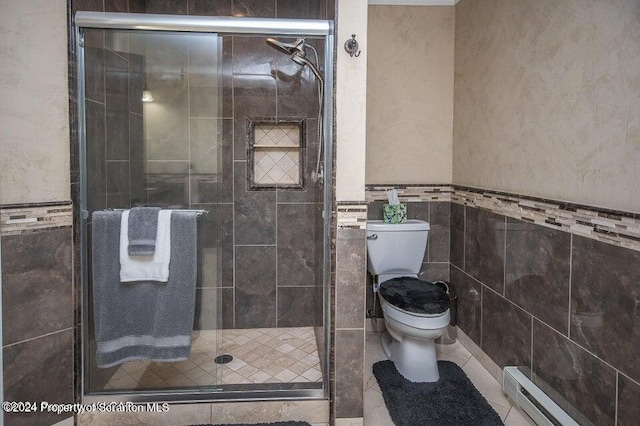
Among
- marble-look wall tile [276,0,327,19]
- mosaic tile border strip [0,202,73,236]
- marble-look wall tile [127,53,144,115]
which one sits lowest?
mosaic tile border strip [0,202,73,236]

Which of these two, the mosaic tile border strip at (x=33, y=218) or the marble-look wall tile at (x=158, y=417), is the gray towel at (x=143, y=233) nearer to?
the mosaic tile border strip at (x=33, y=218)

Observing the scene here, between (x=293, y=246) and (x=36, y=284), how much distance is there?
1.58 metres

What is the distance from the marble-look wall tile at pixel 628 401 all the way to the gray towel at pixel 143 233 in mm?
2005

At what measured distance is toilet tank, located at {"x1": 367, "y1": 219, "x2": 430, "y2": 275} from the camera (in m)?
2.62

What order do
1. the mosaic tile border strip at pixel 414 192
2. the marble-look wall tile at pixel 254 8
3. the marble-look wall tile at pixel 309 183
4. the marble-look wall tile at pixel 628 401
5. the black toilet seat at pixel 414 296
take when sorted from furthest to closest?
the mosaic tile border strip at pixel 414 192
the marble-look wall tile at pixel 254 8
the marble-look wall tile at pixel 309 183
the black toilet seat at pixel 414 296
the marble-look wall tile at pixel 628 401

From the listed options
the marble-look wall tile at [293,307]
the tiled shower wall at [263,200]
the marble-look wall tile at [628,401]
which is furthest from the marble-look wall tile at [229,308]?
the marble-look wall tile at [628,401]

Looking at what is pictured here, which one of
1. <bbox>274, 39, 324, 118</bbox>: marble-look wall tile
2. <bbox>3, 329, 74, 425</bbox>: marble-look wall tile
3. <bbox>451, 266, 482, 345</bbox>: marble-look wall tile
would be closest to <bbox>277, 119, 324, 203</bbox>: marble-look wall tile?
<bbox>274, 39, 324, 118</bbox>: marble-look wall tile

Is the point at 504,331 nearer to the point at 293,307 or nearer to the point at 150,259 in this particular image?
the point at 293,307

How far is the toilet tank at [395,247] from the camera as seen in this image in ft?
8.61

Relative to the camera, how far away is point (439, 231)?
118 inches

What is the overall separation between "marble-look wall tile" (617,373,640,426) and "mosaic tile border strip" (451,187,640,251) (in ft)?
1.66

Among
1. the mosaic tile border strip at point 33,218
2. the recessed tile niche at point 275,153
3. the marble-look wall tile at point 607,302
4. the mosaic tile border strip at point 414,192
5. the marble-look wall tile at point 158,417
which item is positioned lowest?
the marble-look wall tile at point 158,417

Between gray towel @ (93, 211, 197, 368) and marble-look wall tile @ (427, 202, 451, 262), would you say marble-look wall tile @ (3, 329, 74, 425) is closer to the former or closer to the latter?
gray towel @ (93, 211, 197, 368)

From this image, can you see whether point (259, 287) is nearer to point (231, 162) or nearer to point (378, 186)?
point (231, 162)
